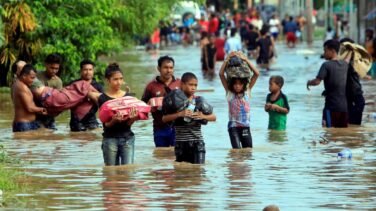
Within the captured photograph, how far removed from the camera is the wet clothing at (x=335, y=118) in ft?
69.9

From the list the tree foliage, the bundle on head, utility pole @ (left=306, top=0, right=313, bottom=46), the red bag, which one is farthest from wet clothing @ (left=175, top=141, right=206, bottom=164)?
utility pole @ (left=306, top=0, right=313, bottom=46)

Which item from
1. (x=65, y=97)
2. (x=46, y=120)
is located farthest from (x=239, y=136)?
(x=46, y=120)

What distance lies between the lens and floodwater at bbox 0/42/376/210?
43.0 ft

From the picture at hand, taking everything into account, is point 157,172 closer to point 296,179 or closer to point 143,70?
point 296,179

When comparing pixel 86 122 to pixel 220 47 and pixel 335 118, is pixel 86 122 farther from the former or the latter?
pixel 220 47

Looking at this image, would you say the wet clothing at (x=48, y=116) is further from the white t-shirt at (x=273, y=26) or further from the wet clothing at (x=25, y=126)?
the white t-shirt at (x=273, y=26)

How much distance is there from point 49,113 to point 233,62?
384 cm

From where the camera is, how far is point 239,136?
58.7 ft

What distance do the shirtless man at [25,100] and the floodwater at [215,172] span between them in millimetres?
223

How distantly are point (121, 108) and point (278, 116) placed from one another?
6314mm

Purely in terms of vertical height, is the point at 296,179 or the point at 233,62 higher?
the point at 233,62

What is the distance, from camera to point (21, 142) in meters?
19.8

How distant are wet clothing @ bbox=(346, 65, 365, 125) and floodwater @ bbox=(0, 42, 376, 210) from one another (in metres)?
0.39

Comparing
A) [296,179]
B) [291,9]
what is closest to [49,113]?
[296,179]
